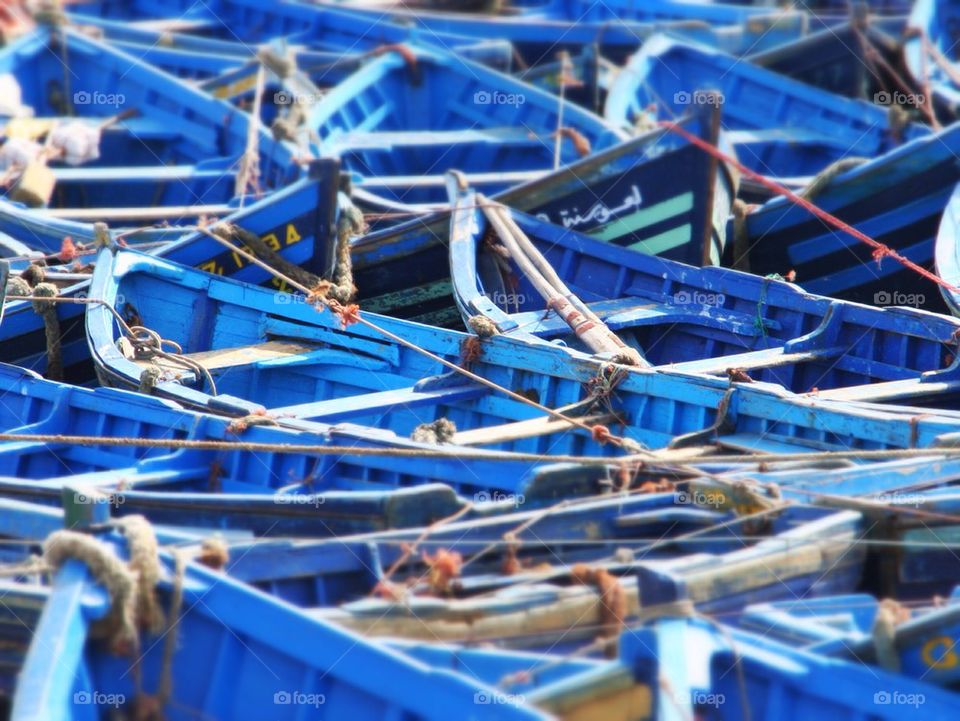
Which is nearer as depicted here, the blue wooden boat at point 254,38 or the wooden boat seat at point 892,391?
the wooden boat seat at point 892,391

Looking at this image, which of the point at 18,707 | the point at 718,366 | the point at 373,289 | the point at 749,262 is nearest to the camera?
the point at 18,707

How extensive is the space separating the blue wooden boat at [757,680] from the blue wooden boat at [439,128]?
7.01 m

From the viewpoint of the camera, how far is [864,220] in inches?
409

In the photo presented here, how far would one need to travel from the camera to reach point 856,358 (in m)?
8.51

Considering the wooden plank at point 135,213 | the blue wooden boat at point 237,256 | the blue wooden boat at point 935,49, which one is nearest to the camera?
the blue wooden boat at point 237,256

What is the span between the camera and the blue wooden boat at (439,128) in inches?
495

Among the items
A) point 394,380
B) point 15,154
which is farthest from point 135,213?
point 394,380

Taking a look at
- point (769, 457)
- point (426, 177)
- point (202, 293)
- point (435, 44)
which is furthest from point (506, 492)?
point (435, 44)

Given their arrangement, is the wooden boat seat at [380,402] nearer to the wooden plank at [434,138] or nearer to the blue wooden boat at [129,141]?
the blue wooden boat at [129,141]

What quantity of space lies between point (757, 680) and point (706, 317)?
397cm

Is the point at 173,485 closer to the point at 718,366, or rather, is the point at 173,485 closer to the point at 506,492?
the point at 506,492

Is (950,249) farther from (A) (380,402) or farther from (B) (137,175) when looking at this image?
(B) (137,175)

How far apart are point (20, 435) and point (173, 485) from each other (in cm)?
91

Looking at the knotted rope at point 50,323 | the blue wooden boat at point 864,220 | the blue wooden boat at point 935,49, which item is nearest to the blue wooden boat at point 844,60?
the blue wooden boat at point 935,49
